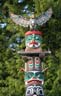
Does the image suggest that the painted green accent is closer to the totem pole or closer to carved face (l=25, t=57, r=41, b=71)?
the totem pole

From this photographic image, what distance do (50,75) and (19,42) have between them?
2.45m

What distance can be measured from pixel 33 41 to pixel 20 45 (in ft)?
11.3

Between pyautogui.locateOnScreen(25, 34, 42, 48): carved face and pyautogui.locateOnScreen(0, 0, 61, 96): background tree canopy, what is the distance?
2.24 m

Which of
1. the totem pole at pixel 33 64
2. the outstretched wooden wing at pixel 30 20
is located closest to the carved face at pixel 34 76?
the totem pole at pixel 33 64

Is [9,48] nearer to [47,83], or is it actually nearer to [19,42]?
[19,42]

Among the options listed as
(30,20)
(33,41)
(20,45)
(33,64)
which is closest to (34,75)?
(33,64)

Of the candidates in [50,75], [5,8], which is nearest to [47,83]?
[50,75]

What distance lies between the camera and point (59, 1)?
15.8 meters

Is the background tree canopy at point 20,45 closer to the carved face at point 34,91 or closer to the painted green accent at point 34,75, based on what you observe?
the painted green accent at point 34,75

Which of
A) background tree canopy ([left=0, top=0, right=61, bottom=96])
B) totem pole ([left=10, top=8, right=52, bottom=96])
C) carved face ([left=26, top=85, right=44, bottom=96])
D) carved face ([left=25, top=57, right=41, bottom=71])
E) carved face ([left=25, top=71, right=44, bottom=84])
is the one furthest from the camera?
background tree canopy ([left=0, top=0, right=61, bottom=96])

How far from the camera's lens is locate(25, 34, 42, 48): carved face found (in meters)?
12.6

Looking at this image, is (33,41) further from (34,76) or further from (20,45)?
(20,45)

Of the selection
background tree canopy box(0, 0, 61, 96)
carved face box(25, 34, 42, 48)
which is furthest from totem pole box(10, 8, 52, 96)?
background tree canopy box(0, 0, 61, 96)

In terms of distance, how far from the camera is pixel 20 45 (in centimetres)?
1605
